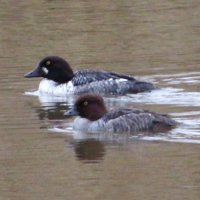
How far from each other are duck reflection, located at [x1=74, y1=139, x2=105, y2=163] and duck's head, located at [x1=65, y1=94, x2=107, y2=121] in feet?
3.06

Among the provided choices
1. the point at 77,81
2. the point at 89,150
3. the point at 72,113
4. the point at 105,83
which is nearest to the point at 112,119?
the point at 72,113

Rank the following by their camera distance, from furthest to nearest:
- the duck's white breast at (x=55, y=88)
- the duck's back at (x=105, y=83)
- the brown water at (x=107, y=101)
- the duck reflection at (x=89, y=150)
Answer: the duck's white breast at (x=55, y=88) < the duck's back at (x=105, y=83) < the duck reflection at (x=89, y=150) < the brown water at (x=107, y=101)

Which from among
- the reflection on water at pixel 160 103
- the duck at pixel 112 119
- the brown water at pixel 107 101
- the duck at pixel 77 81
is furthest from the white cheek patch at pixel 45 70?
the duck at pixel 112 119

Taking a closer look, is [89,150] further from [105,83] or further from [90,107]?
[105,83]

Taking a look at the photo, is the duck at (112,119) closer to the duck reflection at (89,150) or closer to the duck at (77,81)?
the duck reflection at (89,150)

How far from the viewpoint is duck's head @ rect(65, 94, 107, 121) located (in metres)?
19.2

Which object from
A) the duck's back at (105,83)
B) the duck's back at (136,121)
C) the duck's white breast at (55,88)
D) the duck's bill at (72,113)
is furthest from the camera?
the duck's white breast at (55,88)

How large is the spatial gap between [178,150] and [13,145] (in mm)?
2381

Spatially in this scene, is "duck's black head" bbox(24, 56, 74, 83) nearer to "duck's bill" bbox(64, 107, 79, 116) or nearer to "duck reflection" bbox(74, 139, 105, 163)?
"duck's bill" bbox(64, 107, 79, 116)

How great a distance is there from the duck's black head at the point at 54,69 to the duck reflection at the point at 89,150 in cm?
549

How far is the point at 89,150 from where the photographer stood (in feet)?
57.9

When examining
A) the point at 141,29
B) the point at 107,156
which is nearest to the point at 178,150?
the point at 107,156

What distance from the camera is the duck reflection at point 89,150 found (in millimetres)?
17062

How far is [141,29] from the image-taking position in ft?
92.0
